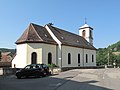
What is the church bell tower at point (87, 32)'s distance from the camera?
6228 centimetres

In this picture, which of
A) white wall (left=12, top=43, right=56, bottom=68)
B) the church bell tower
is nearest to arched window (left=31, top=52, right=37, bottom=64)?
white wall (left=12, top=43, right=56, bottom=68)

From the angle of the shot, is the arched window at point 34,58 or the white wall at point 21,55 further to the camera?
the arched window at point 34,58

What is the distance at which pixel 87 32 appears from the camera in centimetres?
6266

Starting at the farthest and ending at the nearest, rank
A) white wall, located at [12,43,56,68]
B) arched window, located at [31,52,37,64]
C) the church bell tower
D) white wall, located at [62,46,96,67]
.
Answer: the church bell tower < white wall, located at [62,46,96,67] < arched window, located at [31,52,37,64] < white wall, located at [12,43,56,68]

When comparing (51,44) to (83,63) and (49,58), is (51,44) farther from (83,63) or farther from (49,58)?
(83,63)

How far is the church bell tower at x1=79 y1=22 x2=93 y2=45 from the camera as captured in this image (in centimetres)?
6228

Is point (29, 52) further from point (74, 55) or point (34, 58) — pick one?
point (74, 55)

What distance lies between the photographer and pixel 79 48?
51500mm

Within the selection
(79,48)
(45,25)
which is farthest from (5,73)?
(79,48)

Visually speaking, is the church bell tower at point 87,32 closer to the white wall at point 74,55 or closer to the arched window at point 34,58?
the white wall at point 74,55

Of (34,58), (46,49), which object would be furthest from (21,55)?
(46,49)

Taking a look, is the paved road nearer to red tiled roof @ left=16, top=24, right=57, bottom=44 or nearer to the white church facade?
the white church facade

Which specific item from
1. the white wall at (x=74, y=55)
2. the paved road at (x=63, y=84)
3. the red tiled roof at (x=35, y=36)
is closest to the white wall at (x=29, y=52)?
the red tiled roof at (x=35, y=36)

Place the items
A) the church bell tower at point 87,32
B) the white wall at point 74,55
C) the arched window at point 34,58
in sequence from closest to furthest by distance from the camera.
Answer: the arched window at point 34,58 < the white wall at point 74,55 < the church bell tower at point 87,32
